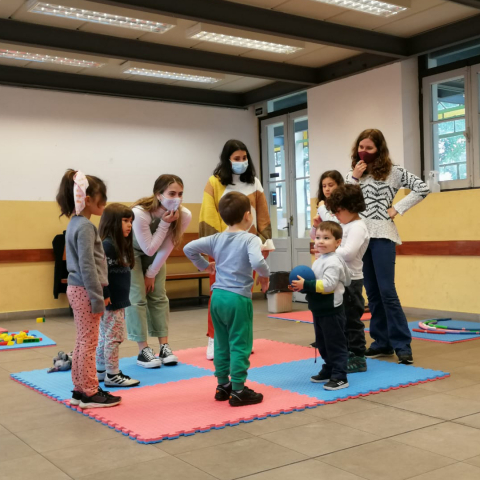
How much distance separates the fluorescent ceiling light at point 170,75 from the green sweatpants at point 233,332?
15.7ft

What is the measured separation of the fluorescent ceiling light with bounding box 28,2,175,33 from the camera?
5273 millimetres

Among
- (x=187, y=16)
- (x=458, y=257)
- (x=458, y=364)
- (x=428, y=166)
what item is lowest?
(x=458, y=364)

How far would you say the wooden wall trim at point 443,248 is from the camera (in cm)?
607

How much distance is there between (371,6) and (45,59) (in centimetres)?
356

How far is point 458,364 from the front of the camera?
13.4ft

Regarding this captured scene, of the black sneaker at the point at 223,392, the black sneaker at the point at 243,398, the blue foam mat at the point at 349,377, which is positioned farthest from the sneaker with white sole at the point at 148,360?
the black sneaker at the point at 243,398

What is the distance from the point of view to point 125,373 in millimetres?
4020

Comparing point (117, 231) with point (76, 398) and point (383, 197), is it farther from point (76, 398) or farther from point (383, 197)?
point (383, 197)

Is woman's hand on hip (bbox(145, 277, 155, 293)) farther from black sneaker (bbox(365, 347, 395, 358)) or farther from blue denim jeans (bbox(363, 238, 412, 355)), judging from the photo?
black sneaker (bbox(365, 347, 395, 358))

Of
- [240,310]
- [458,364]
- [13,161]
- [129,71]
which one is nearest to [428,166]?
[458,364]

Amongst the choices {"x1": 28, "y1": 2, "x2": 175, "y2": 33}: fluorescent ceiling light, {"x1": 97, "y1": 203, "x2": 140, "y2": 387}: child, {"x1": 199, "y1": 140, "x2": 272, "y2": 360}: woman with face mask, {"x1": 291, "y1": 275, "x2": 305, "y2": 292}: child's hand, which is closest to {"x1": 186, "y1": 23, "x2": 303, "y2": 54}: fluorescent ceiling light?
{"x1": 28, "y1": 2, "x2": 175, "y2": 33}: fluorescent ceiling light

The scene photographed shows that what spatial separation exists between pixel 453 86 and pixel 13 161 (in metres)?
5.03

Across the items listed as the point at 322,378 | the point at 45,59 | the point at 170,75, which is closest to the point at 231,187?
the point at 322,378

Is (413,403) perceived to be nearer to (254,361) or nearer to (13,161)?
(254,361)
